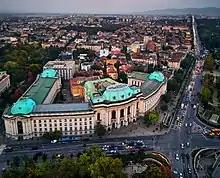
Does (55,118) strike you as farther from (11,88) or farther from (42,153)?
Answer: (11,88)

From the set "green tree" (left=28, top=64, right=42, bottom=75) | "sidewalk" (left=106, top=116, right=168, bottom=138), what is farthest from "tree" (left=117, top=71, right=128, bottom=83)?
"sidewalk" (left=106, top=116, right=168, bottom=138)

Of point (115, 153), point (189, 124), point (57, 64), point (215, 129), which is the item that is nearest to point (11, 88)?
point (57, 64)

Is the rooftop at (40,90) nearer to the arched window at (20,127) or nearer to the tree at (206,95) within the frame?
the arched window at (20,127)

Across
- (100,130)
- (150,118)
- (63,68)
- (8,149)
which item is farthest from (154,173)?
(63,68)

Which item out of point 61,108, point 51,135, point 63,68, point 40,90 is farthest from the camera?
point 63,68

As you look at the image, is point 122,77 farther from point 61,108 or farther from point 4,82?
point 61,108

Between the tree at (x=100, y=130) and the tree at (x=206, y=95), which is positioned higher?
the tree at (x=206, y=95)

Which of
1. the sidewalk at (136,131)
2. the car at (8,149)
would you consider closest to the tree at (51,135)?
the car at (8,149)

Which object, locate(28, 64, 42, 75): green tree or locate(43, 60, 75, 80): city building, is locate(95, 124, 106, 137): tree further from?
locate(28, 64, 42, 75): green tree
